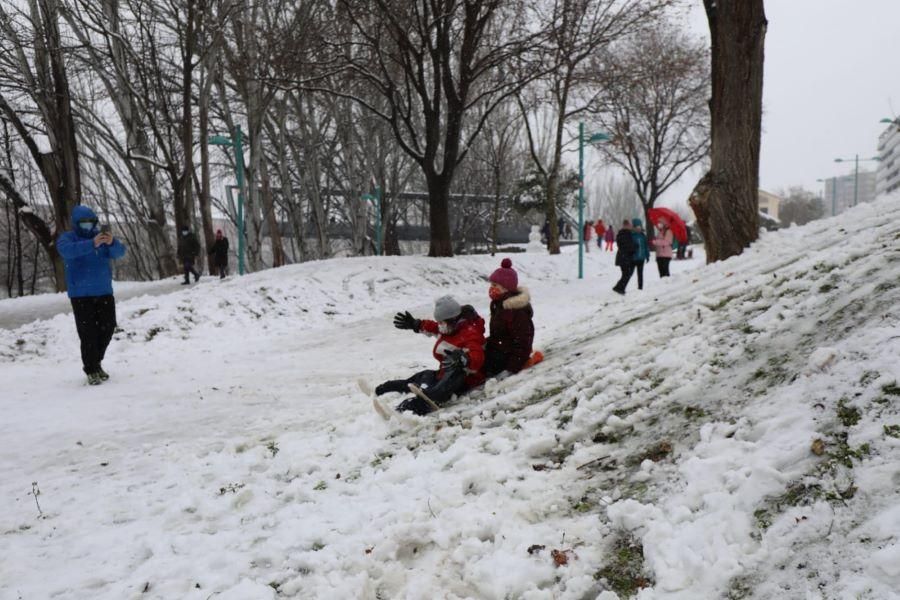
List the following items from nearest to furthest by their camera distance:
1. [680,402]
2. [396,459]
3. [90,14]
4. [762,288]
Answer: [680,402], [396,459], [762,288], [90,14]

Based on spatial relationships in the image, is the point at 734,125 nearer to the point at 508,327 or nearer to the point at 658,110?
the point at 508,327

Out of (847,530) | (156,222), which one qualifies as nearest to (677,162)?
(156,222)

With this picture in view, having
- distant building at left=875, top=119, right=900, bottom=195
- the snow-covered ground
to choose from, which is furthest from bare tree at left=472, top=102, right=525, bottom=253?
distant building at left=875, top=119, right=900, bottom=195

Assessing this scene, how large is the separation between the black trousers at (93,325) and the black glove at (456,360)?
4.40m

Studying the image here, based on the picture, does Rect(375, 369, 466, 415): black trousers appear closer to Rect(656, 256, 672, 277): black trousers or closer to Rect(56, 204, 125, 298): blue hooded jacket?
Rect(56, 204, 125, 298): blue hooded jacket

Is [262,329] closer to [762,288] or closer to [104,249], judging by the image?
[104,249]

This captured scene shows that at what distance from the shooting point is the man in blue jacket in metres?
6.62

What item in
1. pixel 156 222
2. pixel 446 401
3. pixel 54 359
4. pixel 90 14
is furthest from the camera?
pixel 156 222

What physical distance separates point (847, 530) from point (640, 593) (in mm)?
706

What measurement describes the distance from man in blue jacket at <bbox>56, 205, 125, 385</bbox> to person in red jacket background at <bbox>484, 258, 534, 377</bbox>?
4495mm

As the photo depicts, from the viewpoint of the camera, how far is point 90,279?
670cm

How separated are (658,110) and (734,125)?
72.6 feet

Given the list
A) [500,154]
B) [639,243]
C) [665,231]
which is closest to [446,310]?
[639,243]

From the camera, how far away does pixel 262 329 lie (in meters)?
10.7
